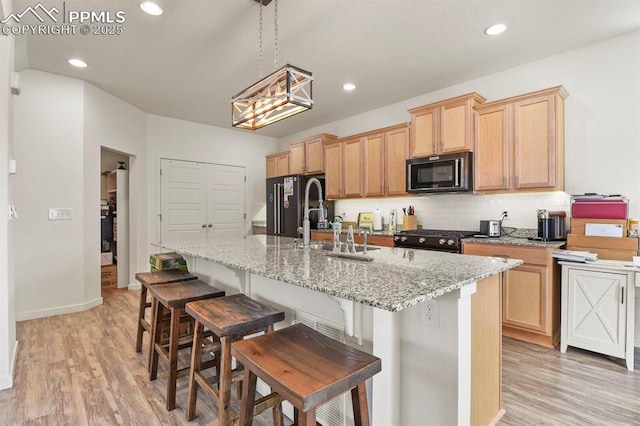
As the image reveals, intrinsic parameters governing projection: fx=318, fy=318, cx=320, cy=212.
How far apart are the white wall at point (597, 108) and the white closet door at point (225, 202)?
14.3 ft

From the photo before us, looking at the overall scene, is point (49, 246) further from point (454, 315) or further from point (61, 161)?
point (454, 315)

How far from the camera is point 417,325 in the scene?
136 cm

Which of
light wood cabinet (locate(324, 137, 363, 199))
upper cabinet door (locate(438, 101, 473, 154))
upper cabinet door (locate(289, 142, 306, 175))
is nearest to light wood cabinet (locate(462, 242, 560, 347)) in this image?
upper cabinet door (locate(438, 101, 473, 154))

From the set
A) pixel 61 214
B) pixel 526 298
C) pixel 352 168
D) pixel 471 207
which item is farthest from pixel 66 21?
pixel 526 298

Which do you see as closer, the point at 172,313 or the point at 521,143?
the point at 172,313

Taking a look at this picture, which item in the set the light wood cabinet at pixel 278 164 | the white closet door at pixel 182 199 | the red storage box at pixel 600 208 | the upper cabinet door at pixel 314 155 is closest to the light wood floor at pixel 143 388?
the red storage box at pixel 600 208

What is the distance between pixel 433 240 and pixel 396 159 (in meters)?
1.22

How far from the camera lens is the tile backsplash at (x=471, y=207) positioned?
3.19 metres

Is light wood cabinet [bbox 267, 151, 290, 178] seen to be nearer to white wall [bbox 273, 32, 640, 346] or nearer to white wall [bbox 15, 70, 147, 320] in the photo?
white wall [bbox 15, 70, 147, 320]

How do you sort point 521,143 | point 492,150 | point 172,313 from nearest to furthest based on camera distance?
point 172,313 → point 521,143 → point 492,150

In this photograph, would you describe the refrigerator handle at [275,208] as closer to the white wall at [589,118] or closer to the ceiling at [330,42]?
the ceiling at [330,42]

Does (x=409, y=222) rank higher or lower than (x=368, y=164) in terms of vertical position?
lower

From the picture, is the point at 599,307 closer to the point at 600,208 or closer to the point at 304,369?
the point at 600,208

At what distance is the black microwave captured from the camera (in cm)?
335
